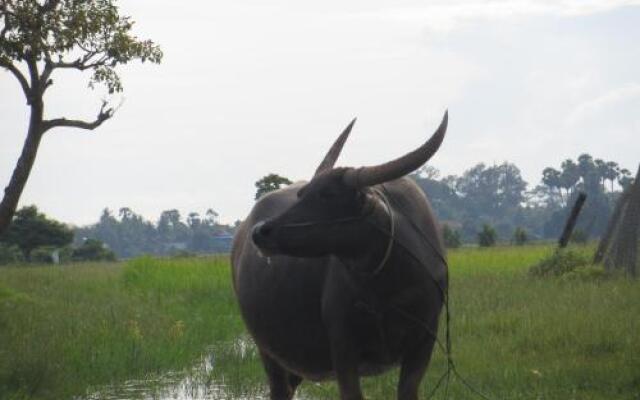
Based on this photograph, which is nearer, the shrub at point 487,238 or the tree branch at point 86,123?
the tree branch at point 86,123

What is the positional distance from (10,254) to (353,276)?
3448cm

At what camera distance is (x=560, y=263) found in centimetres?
1518

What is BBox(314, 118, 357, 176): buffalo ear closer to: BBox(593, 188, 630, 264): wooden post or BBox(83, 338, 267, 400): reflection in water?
BBox(83, 338, 267, 400): reflection in water

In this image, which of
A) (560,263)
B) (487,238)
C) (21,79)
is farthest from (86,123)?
(487,238)

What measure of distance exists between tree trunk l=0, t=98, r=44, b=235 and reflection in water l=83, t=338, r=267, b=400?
4527 millimetres

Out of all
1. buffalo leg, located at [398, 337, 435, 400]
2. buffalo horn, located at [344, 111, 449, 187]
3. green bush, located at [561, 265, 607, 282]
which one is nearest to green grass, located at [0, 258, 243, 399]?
buffalo leg, located at [398, 337, 435, 400]

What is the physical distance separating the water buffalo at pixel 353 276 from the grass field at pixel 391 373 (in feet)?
6.73

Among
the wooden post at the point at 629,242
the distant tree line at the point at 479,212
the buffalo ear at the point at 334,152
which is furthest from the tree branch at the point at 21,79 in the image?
the distant tree line at the point at 479,212

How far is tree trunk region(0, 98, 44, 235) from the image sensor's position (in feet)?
42.0

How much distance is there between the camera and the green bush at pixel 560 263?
1501 centimetres

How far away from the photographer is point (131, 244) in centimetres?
8606

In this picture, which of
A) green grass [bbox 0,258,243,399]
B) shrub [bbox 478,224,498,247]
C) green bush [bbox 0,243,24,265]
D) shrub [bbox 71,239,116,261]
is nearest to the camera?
green grass [bbox 0,258,243,399]

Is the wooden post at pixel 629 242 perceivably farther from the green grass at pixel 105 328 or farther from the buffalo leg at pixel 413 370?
the buffalo leg at pixel 413 370

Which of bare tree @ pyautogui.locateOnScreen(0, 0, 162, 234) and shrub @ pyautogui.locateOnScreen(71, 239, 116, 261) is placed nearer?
bare tree @ pyautogui.locateOnScreen(0, 0, 162, 234)
